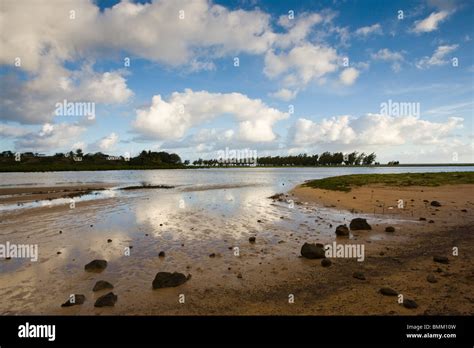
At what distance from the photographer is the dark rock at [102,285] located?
345 inches

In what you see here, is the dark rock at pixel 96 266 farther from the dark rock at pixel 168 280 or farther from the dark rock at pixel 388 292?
the dark rock at pixel 388 292

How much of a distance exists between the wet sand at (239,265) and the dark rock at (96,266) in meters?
0.23

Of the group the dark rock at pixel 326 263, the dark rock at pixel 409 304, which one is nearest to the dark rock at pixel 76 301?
the dark rock at pixel 326 263

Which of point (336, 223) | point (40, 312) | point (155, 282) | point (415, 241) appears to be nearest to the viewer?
point (40, 312)

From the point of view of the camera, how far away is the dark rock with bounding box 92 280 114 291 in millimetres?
8773

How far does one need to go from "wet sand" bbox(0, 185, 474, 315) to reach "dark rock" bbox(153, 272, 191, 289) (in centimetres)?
20

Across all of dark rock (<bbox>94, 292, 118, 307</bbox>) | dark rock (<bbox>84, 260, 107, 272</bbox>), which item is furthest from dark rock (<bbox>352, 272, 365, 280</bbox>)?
dark rock (<bbox>84, 260, 107, 272</bbox>)

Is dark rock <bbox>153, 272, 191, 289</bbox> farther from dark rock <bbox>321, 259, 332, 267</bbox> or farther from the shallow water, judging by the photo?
dark rock <bbox>321, 259, 332, 267</bbox>

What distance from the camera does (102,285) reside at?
29.2ft

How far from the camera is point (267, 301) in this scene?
25.9 feet

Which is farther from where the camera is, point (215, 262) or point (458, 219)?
point (458, 219)
